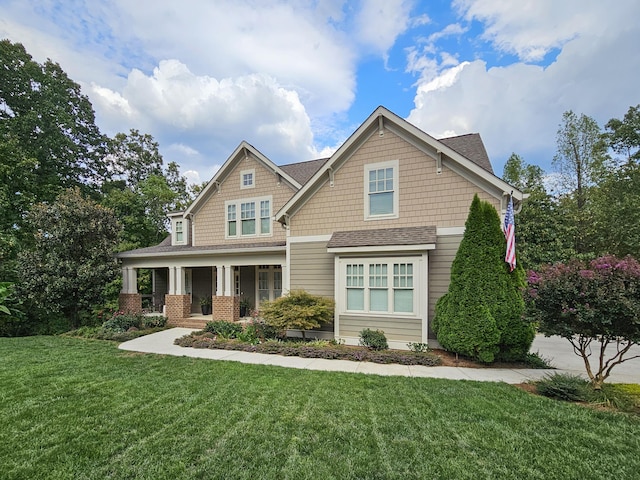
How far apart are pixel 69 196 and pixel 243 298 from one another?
8.92m

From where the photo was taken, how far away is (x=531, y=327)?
724 centimetres

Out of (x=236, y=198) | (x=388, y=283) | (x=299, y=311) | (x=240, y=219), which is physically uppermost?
(x=236, y=198)

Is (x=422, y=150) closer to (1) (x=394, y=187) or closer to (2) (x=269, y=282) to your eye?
(1) (x=394, y=187)

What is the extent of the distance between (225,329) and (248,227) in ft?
15.9

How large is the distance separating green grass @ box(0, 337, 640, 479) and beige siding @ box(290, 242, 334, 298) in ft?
13.5

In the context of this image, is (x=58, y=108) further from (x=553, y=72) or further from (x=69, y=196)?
(x=553, y=72)

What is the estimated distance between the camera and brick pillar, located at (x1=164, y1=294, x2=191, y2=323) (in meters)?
13.5

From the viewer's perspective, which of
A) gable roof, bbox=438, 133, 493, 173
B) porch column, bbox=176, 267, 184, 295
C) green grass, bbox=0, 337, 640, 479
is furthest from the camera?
porch column, bbox=176, 267, 184, 295

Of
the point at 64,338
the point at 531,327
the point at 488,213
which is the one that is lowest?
the point at 64,338

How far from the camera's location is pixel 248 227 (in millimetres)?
14000

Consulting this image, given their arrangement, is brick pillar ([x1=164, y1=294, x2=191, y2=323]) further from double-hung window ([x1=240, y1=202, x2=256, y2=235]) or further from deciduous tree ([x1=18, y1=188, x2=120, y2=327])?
double-hung window ([x1=240, y1=202, x2=256, y2=235])

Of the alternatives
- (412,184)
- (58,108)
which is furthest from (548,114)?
(58,108)

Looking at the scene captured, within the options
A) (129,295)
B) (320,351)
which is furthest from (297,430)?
(129,295)

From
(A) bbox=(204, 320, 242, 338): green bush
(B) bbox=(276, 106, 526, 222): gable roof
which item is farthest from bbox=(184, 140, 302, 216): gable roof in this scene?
(A) bbox=(204, 320, 242, 338): green bush
